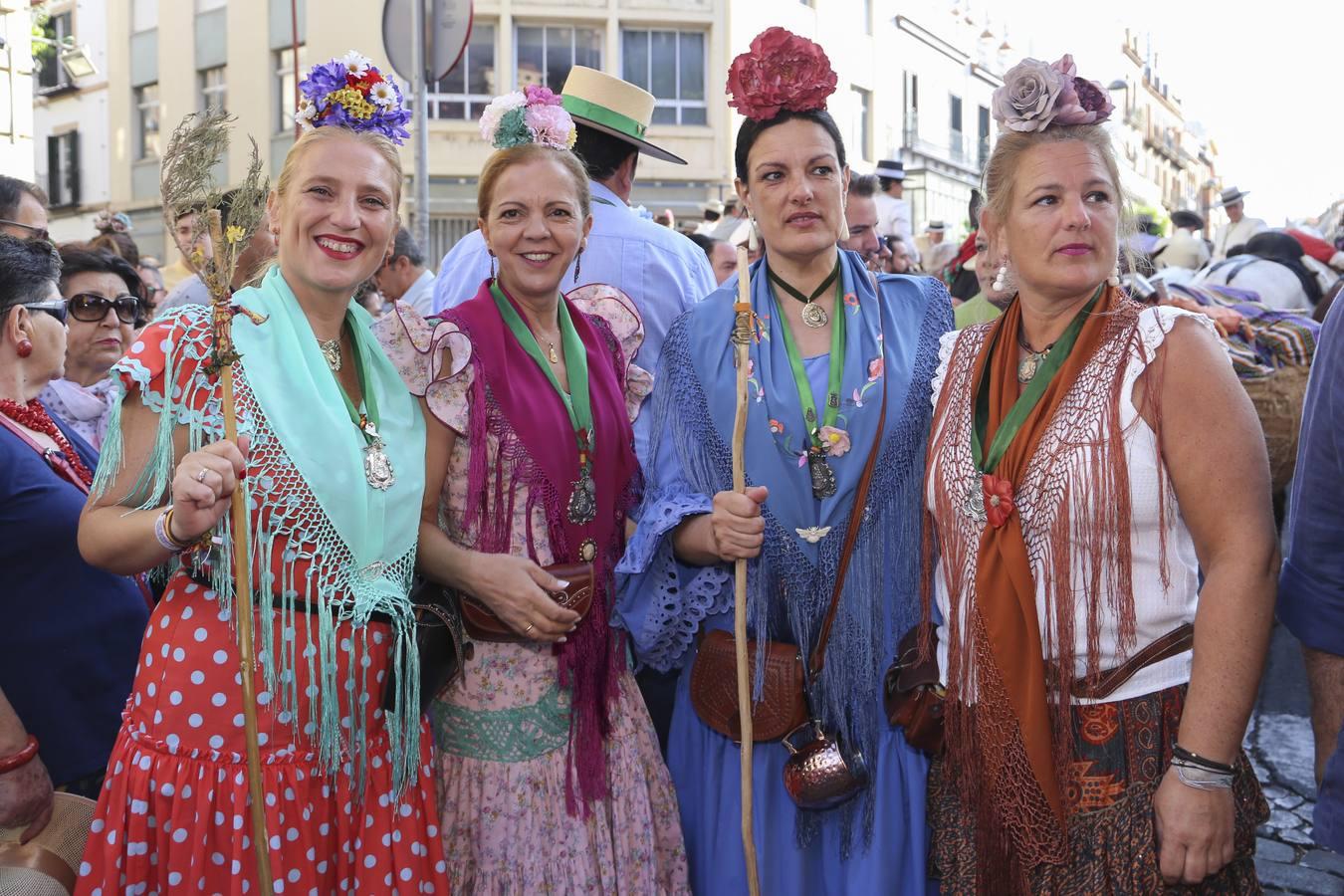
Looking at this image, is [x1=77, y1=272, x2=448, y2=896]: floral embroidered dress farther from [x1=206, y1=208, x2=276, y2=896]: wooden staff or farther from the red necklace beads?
the red necklace beads

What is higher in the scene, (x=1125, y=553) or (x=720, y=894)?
(x=1125, y=553)

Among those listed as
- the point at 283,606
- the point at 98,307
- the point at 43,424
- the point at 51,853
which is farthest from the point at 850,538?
the point at 98,307

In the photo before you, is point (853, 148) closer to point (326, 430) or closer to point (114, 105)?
point (114, 105)

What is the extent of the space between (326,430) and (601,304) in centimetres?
105

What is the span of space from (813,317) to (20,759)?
2048 millimetres

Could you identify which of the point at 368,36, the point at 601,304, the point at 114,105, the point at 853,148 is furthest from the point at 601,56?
the point at 601,304

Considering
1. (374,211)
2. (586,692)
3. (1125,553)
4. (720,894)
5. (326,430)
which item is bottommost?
(720,894)

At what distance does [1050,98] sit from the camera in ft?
7.95

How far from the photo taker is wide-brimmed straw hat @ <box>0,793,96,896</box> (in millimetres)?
2346

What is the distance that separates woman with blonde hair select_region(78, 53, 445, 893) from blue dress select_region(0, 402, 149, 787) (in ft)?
1.13

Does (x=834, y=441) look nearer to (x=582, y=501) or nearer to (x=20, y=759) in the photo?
(x=582, y=501)

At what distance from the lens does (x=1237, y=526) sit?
7.19 ft

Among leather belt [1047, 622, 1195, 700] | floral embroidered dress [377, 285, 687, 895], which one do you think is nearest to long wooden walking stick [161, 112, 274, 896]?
floral embroidered dress [377, 285, 687, 895]

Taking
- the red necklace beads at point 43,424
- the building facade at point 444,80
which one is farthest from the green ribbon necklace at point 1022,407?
the building facade at point 444,80
